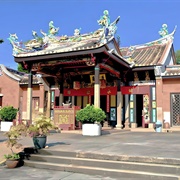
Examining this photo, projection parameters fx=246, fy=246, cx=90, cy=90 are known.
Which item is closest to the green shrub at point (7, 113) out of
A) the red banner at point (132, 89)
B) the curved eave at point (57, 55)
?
the curved eave at point (57, 55)

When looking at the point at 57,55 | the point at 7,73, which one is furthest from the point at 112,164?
the point at 7,73

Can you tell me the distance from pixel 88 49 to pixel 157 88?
5460mm

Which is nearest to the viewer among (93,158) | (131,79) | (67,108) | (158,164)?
(158,164)

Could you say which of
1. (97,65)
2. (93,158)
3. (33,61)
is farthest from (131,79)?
(93,158)

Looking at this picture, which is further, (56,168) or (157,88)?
(157,88)

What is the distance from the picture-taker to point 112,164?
18.3ft

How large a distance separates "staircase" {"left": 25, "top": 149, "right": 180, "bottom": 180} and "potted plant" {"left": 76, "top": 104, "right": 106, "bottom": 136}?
13.5ft

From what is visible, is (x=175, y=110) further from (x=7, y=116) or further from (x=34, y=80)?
(x=34, y=80)

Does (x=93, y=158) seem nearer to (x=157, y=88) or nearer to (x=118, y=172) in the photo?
(x=118, y=172)

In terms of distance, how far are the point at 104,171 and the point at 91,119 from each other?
5285mm

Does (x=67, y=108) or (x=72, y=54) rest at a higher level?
(x=72, y=54)

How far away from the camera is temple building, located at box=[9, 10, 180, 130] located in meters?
12.9

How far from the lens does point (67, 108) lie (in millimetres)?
13227

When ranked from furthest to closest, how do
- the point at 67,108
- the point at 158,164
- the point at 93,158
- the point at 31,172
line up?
the point at 67,108 → the point at 93,158 → the point at 31,172 → the point at 158,164
